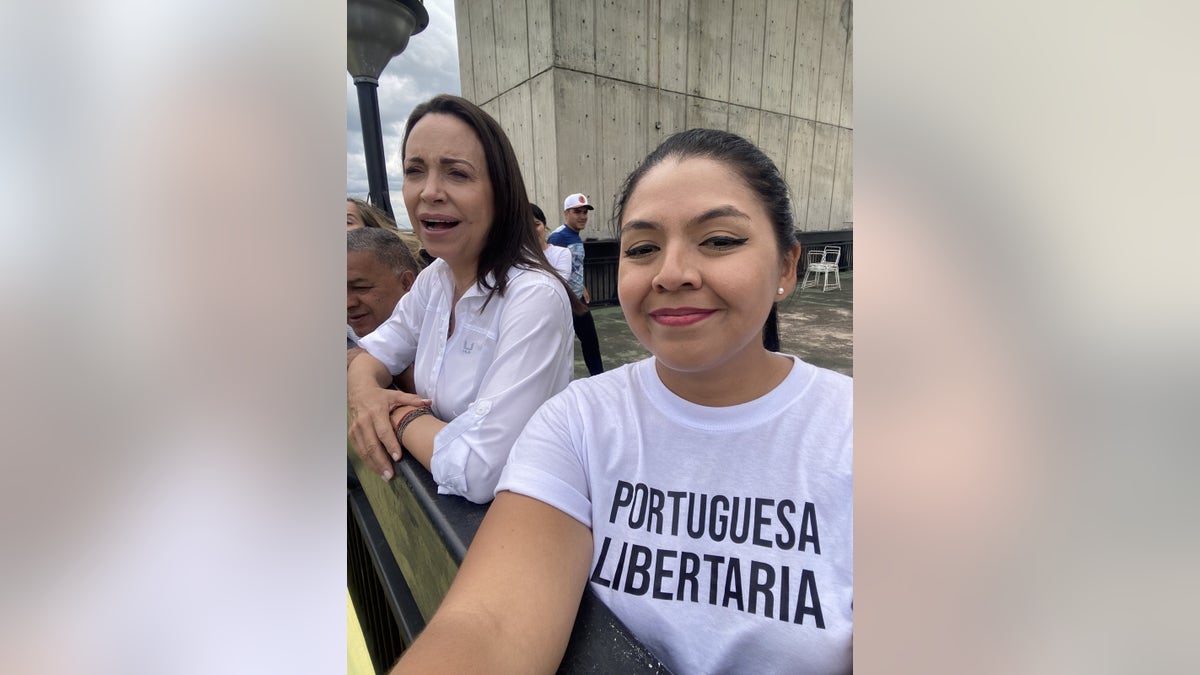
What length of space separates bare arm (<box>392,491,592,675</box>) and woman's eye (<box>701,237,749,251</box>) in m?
0.35

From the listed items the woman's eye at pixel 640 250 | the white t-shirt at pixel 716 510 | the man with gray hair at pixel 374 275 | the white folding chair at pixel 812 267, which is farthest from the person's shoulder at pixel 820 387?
the man with gray hair at pixel 374 275

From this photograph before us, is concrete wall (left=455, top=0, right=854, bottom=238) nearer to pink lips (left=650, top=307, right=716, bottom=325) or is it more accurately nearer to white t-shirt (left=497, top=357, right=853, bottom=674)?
pink lips (left=650, top=307, right=716, bottom=325)

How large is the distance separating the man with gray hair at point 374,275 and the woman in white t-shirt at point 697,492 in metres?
0.38

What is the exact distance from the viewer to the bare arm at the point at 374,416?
35.8 inches

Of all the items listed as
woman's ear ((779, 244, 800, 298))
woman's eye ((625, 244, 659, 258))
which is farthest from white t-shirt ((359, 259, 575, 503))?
woman's ear ((779, 244, 800, 298))

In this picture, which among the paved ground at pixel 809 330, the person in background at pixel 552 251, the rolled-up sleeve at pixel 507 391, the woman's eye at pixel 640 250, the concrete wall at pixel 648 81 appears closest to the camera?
the paved ground at pixel 809 330

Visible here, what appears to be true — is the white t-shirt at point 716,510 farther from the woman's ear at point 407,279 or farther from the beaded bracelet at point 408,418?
the woman's ear at point 407,279

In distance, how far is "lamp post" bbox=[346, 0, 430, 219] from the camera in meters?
0.36

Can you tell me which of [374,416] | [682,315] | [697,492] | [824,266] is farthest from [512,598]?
[374,416]
